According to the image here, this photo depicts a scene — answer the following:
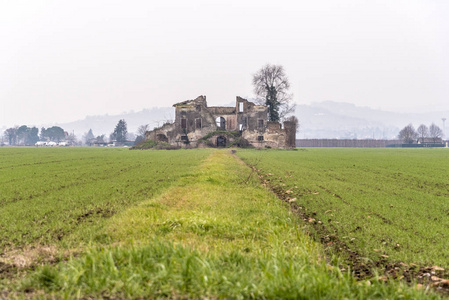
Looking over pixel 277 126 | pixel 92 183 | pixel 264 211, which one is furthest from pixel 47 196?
pixel 277 126

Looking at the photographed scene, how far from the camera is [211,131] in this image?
72.8 metres

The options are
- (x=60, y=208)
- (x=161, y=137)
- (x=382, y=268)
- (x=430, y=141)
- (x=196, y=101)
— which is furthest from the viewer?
(x=430, y=141)

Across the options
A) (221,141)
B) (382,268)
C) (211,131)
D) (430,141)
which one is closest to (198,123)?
(211,131)

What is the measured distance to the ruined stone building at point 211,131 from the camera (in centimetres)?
7181

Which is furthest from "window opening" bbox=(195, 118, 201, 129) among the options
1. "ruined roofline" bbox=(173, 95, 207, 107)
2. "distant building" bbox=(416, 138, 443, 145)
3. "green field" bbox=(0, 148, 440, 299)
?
"distant building" bbox=(416, 138, 443, 145)

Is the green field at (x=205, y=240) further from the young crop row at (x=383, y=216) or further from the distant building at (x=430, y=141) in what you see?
the distant building at (x=430, y=141)

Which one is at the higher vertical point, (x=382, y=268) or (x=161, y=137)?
(x=161, y=137)

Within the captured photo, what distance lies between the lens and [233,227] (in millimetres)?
6266

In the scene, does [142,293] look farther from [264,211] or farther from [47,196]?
[47,196]

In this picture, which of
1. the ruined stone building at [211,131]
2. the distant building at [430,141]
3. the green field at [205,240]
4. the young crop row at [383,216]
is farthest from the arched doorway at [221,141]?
the distant building at [430,141]

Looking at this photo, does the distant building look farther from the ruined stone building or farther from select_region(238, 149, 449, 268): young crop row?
select_region(238, 149, 449, 268): young crop row

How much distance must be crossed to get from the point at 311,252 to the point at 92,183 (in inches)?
403

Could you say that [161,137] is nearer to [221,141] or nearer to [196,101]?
[196,101]

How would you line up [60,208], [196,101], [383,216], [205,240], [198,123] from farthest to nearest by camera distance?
[196,101], [198,123], [60,208], [383,216], [205,240]
